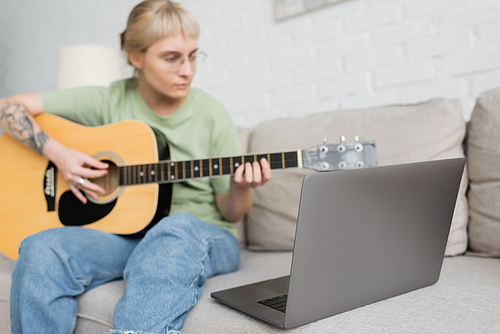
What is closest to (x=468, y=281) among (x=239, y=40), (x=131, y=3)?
(x=239, y=40)

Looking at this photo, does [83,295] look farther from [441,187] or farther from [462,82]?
[462,82]

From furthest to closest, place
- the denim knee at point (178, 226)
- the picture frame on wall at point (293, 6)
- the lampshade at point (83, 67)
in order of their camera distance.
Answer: the lampshade at point (83, 67)
the picture frame on wall at point (293, 6)
the denim knee at point (178, 226)

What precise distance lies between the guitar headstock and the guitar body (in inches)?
17.0

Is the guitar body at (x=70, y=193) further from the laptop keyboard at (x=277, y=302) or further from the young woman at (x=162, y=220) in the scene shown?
the laptop keyboard at (x=277, y=302)

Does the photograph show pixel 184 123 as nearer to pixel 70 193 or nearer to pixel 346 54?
pixel 70 193

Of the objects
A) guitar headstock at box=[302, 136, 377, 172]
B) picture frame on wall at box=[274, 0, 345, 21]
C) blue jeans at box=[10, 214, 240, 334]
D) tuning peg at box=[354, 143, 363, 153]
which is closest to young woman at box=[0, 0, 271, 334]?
blue jeans at box=[10, 214, 240, 334]

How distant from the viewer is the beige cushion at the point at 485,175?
1.03m

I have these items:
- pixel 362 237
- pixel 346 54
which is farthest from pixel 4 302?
pixel 346 54

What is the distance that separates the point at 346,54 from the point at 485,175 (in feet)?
2.48

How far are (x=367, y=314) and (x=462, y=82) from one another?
A: 1016mm

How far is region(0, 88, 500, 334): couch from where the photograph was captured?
26.0 inches

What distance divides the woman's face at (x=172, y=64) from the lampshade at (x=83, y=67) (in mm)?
898

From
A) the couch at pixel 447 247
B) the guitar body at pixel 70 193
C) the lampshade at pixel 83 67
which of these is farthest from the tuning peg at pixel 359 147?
the lampshade at pixel 83 67

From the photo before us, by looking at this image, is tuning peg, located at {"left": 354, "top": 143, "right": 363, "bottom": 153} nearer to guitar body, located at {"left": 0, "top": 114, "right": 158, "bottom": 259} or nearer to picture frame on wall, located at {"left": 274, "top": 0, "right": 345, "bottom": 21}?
guitar body, located at {"left": 0, "top": 114, "right": 158, "bottom": 259}
